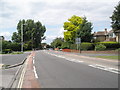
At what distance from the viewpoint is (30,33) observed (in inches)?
4183

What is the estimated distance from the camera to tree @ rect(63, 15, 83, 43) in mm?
74938

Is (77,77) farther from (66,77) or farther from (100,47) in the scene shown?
(100,47)

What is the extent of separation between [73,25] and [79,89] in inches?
2693

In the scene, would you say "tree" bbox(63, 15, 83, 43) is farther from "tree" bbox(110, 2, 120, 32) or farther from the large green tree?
the large green tree

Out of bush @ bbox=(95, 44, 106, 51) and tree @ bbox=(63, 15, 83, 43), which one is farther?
tree @ bbox=(63, 15, 83, 43)

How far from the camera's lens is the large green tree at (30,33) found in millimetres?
104500

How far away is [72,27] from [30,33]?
37238 mm

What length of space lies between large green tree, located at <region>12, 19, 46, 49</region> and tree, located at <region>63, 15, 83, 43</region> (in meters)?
28.8

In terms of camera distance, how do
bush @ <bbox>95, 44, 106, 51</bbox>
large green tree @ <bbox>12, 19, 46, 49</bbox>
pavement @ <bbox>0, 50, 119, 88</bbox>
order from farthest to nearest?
large green tree @ <bbox>12, 19, 46, 49</bbox>
bush @ <bbox>95, 44, 106, 51</bbox>
pavement @ <bbox>0, 50, 119, 88</bbox>

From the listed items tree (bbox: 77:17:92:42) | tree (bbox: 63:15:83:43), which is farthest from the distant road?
tree (bbox: 63:15:83:43)

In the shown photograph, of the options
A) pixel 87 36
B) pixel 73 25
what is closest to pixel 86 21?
pixel 87 36

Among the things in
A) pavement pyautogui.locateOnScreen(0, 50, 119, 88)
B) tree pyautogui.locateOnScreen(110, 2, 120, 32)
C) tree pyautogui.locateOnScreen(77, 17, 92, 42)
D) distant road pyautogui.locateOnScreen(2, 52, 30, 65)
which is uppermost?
tree pyautogui.locateOnScreen(110, 2, 120, 32)

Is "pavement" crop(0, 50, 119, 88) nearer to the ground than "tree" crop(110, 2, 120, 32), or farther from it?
nearer to the ground

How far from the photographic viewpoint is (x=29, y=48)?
10406cm
